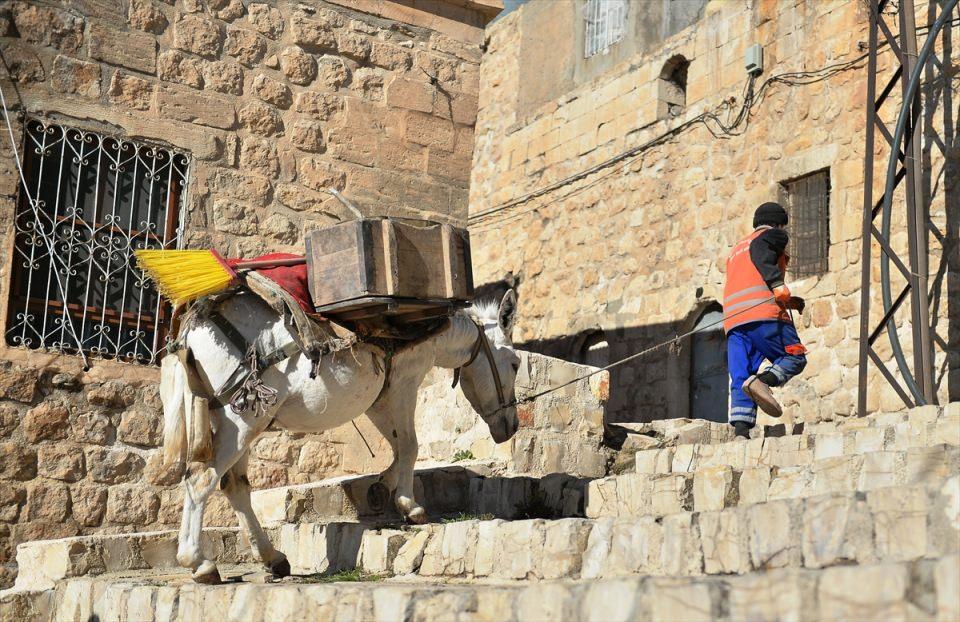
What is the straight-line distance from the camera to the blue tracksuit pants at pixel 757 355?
851 centimetres

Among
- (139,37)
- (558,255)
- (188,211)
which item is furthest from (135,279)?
(558,255)

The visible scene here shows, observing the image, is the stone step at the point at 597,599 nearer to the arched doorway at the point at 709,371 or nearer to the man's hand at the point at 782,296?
the man's hand at the point at 782,296

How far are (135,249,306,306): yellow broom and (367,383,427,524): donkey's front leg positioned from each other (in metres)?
1.21

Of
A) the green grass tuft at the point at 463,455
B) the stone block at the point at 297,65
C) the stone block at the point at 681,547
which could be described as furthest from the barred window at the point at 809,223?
the stone block at the point at 681,547

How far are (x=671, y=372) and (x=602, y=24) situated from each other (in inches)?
179

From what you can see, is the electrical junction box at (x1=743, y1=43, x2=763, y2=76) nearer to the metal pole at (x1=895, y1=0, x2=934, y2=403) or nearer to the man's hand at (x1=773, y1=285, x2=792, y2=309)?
the metal pole at (x1=895, y1=0, x2=934, y2=403)

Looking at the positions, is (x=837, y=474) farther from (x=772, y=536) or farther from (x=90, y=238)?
(x=90, y=238)

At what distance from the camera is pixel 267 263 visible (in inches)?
279

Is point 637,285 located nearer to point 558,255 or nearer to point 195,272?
point 558,255

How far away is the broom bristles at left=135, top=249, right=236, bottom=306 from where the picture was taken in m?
6.73

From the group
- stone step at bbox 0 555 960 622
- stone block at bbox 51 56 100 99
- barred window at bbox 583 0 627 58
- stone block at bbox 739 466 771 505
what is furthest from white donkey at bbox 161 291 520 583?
barred window at bbox 583 0 627 58

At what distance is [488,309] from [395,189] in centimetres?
217

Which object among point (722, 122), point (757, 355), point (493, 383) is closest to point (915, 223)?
point (757, 355)

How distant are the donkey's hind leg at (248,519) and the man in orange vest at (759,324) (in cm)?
312
